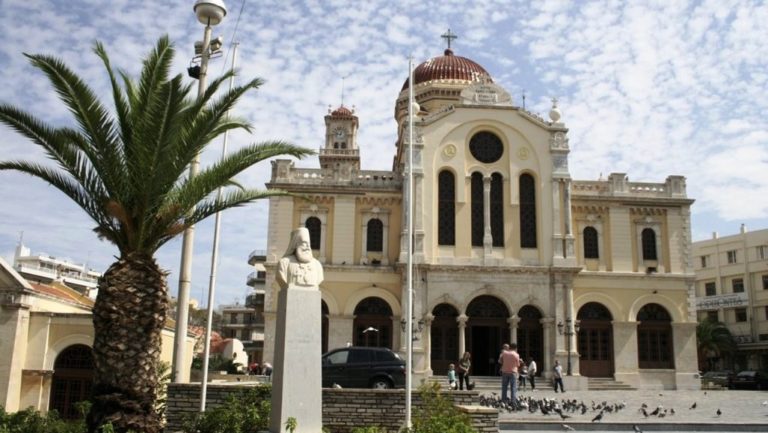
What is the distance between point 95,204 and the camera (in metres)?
11.5

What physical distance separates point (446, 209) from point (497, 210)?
2482mm

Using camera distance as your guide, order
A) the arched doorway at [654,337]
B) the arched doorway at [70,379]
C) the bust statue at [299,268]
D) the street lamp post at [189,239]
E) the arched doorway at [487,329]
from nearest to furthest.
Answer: the bust statue at [299,268] < the street lamp post at [189,239] < the arched doorway at [70,379] < the arched doorway at [487,329] < the arched doorway at [654,337]

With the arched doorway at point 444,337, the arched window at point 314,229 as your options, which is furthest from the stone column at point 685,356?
the arched window at point 314,229

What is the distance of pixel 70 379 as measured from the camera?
21.8 m

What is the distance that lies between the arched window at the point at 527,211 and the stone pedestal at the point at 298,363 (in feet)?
77.0

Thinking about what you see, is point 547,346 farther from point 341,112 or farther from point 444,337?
point 341,112

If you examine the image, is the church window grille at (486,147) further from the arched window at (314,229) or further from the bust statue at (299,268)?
the bust statue at (299,268)

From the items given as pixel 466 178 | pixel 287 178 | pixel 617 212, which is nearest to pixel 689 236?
pixel 617 212

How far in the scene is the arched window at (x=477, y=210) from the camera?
107 feet

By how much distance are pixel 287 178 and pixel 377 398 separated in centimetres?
2027

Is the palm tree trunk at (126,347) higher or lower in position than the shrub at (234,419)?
higher

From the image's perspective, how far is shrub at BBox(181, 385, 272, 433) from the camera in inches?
471

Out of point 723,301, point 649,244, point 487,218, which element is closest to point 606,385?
point 649,244

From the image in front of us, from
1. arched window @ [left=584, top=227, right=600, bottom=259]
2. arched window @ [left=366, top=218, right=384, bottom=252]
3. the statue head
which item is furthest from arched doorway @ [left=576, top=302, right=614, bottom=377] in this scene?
the statue head
